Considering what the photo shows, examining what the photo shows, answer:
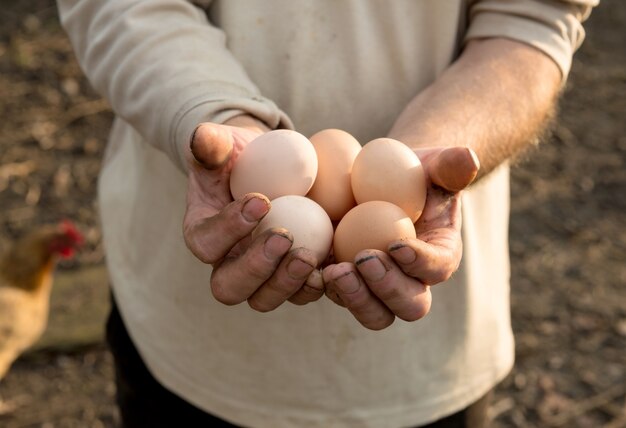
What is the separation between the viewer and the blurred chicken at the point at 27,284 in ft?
8.25

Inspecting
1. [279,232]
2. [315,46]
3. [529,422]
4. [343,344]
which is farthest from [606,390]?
[279,232]

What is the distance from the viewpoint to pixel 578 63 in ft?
13.4

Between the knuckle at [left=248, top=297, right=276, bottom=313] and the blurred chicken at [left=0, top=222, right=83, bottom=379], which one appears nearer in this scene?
the knuckle at [left=248, top=297, right=276, bottom=313]

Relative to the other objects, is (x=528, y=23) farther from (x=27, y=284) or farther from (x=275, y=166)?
(x=27, y=284)

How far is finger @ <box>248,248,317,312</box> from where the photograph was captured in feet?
3.26

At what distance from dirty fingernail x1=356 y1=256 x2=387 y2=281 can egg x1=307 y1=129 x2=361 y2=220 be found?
253 mm

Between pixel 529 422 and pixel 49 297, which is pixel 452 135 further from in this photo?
pixel 49 297

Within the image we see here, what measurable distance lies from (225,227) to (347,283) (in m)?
0.14

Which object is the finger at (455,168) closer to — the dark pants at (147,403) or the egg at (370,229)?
the egg at (370,229)

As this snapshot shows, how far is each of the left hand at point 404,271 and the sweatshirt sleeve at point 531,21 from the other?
1.07 feet

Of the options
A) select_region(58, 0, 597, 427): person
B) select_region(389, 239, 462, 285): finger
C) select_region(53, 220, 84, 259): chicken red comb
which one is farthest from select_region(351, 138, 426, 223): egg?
select_region(53, 220, 84, 259): chicken red comb

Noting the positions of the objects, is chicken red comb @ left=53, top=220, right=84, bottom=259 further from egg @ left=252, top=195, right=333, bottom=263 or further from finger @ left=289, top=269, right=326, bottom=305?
finger @ left=289, top=269, right=326, bottom=305

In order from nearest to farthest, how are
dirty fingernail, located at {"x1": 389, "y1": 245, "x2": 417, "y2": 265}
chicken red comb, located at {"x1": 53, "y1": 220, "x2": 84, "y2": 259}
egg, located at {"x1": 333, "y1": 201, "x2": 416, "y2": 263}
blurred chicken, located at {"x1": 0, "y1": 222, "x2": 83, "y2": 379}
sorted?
dirty fingernail, located at {"x1": 389, "y1": 245, "x2": 417, "y2": 265} → egg, located at {"x1": 333, "y1": 201, "x2": 416, "y2": 263} → blurred chicken, located at {"x1": 0, "y1": 222, "x2": 83, "y2": 379} → chicken red comb, located at {"x1": 53, "y1": 220, "x2": 84, "y2": 259}

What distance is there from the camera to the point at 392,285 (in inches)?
39.6
